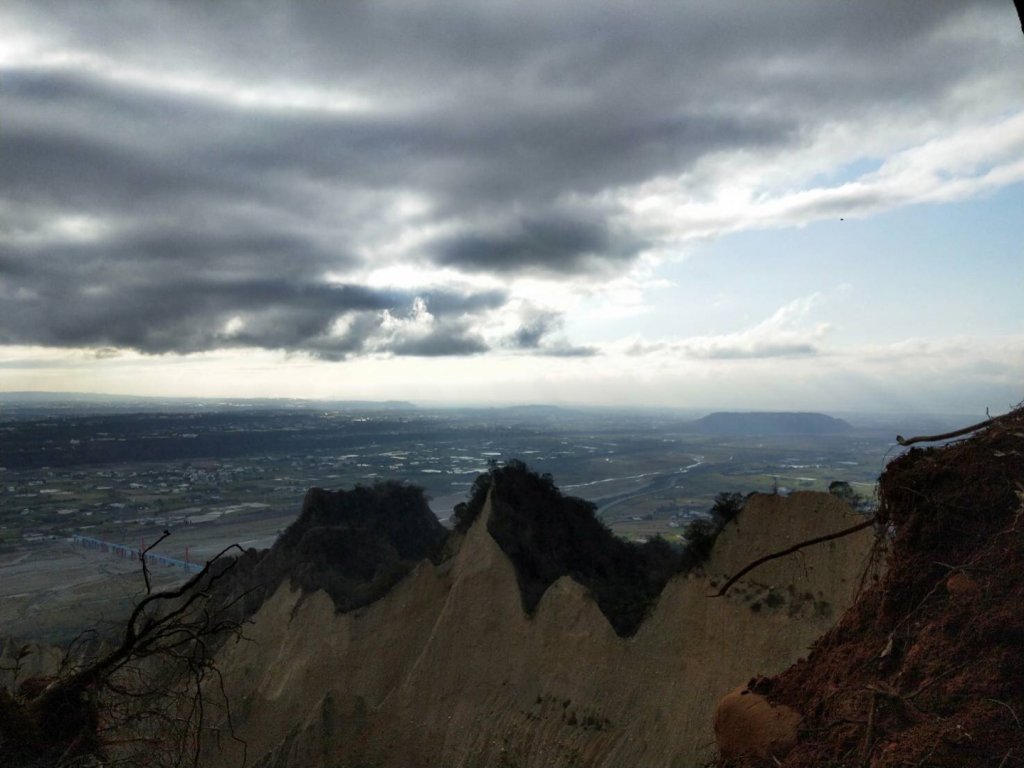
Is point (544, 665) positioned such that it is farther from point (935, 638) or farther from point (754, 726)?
point (935, 638)

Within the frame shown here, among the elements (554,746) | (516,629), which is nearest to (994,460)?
(554,746)

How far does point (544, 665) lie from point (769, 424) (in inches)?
6443

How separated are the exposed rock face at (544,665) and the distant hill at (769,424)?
135m

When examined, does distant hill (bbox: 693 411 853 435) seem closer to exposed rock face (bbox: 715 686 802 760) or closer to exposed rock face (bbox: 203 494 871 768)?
exposed rock face (bbox: 203 494 871 768)

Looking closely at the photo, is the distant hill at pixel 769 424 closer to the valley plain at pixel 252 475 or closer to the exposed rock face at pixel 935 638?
the valley plain at pixel 252 475

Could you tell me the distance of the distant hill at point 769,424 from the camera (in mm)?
150000

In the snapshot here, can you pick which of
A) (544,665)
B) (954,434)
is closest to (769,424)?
(544,665)

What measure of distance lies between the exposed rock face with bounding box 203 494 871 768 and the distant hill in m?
135

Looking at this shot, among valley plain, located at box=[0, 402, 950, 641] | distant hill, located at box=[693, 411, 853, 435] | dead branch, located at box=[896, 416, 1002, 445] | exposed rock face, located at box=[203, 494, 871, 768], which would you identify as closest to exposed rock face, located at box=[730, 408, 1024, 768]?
dead branch, located at box=[896, 416, 1002, 445]

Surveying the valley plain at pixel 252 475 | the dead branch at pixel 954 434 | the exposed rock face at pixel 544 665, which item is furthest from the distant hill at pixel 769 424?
the dead branch at pixel 954 434

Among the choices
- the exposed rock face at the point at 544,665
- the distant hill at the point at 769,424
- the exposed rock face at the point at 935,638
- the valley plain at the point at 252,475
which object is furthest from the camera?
the distant hill at the point at 769,424

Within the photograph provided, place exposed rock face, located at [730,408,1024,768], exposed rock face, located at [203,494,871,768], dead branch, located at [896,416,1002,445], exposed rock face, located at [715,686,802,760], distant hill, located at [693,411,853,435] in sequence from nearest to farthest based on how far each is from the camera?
exposed rock face, located at [730,408,1024,768] < exposed rock face, located at [715,686,802,760] < dead branch, located at [896,416,1002,445] < exposed rock face, located at [203,494,871,768] < distant hill, located at [693,411,853,435]

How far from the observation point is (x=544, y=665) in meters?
18.3

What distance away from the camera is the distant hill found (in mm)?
150000
